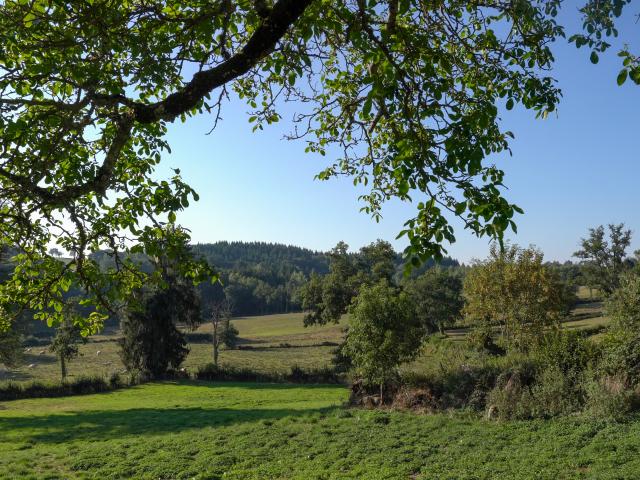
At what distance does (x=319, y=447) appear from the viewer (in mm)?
15375

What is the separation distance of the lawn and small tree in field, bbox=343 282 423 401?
252cm

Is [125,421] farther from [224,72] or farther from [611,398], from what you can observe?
[224,72]

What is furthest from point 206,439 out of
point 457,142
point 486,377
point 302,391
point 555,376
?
point 302,391

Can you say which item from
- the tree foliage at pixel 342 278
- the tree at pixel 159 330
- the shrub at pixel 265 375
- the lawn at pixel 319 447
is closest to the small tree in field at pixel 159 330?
the tree at pixel 159 330

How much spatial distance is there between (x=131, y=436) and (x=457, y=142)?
1992 cm

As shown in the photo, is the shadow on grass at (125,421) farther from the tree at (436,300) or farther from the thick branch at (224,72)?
the tree at (436,300)

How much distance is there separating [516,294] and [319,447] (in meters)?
23.9

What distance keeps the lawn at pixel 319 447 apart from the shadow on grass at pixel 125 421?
8cm

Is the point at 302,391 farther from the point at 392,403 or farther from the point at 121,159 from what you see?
the point at 121,159

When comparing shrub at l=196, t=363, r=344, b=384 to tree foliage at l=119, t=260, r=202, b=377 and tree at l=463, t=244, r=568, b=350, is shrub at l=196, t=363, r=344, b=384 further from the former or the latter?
tree at l=463, t=244, r=568, b=350

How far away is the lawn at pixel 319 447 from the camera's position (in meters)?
11.8

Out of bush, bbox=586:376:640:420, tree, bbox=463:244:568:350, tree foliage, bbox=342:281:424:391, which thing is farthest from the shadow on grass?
tree, bbox=463:244:568:350

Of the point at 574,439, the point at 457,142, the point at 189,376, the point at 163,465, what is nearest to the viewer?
the point at 457,142

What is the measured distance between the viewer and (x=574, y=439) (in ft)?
42.9
